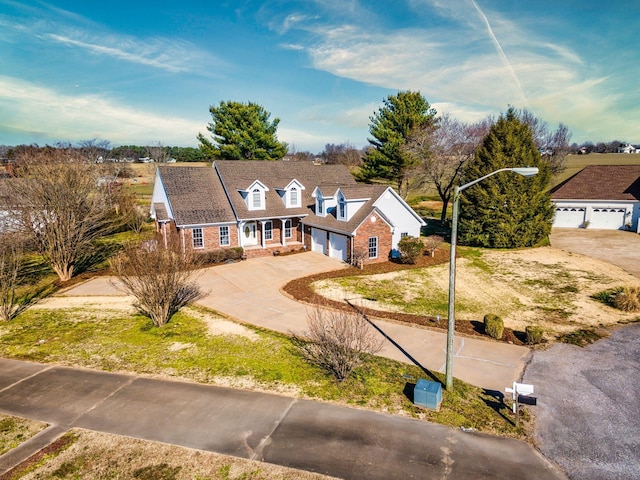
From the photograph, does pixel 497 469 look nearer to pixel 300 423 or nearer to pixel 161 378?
pixel 300 423

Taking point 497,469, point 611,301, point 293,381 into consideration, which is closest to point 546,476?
point 497,469

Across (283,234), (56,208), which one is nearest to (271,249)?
(283,234)

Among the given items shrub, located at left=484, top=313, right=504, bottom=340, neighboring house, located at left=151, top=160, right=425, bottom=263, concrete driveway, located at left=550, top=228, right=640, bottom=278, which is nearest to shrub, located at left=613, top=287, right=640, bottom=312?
concrete driveway, located at left=550, top=228, right=640, bottom=278

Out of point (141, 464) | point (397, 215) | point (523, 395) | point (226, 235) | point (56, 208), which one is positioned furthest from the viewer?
point (226, 235)

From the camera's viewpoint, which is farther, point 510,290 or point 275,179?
point 275,179

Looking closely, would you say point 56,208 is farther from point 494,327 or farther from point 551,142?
point 551,142

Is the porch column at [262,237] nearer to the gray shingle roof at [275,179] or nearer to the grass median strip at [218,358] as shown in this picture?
the gray shingle roof at [275,179]
